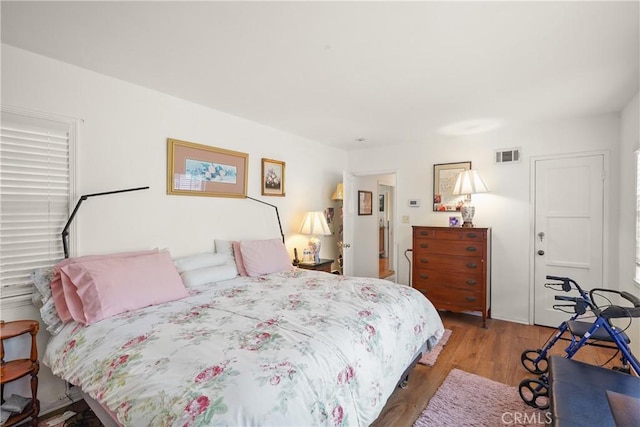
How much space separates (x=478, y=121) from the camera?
3555 millimetres

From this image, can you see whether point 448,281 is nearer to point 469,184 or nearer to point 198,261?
point 469,184

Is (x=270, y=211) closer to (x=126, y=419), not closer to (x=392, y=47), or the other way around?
(x=392, y=47)

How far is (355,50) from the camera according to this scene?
202 cm

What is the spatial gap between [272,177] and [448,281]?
2585 millimetres

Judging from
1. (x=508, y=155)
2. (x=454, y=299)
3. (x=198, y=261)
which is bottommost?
(x=454, y=299)

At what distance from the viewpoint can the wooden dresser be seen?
3625 mm

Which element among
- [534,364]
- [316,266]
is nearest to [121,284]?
[316,266]

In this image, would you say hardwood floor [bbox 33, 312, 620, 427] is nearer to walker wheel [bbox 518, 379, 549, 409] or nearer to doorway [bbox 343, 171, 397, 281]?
walker wheel [bbox 518, 379, 549, 409]

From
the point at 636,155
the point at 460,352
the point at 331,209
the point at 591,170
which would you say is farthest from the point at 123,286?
the point at 591,170

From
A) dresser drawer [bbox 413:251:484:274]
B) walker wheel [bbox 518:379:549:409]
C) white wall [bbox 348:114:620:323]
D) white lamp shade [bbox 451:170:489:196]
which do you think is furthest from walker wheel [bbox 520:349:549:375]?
white lamp shade [bbox 451:170:489:196]

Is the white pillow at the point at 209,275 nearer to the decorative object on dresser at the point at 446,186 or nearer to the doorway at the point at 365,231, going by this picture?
the doorway at the point at 365,231

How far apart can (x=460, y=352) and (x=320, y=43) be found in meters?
2.99

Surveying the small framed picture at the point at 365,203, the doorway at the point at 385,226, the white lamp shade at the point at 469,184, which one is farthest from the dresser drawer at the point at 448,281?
the doorway at the point at 385,226

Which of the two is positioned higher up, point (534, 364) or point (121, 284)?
point (121, 284)
